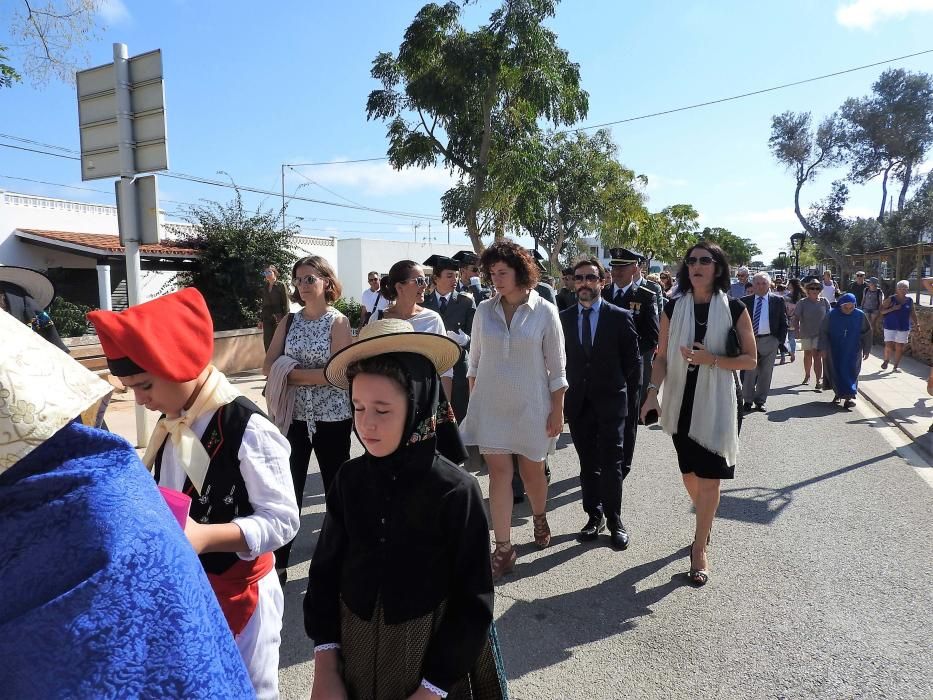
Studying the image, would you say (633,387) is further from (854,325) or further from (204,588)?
(854,325)

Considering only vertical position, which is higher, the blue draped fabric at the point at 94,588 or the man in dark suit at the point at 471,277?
the man in dark suit at the point at 471,277

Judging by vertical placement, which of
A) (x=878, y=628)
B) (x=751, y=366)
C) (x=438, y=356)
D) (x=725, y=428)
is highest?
(x=438, y=356)

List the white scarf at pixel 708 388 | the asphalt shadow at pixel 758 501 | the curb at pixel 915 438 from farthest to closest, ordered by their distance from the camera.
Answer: the curb at pixel 915 438
the asphalt shadow at pixel 758 501
the white scarf at pixel 708 388

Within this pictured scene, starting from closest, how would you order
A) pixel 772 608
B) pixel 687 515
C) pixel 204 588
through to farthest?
pixel 204 588, pixel 772 608, pixel 687 515

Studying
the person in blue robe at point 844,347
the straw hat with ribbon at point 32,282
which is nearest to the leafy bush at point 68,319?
the straw hat with ribbon at point 32,282

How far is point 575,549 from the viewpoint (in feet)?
14.2

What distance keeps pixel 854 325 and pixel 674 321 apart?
23.0 feet

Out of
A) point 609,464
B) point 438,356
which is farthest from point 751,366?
point 438,356

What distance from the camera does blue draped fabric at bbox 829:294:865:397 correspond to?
920cm

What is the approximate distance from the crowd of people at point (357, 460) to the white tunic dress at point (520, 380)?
0.04 feet

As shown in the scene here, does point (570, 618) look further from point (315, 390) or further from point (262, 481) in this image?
point (262, 481)

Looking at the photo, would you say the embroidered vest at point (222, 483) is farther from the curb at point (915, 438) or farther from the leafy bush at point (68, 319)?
the leafy bush at point (68, 319)

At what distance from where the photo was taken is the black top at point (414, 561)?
1.66 m

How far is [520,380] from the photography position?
12.9ft
